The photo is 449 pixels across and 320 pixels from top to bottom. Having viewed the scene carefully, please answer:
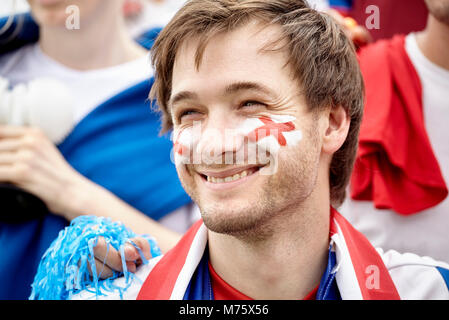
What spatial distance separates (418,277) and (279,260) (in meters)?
0.33

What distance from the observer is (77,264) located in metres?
1.35

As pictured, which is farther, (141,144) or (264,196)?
(141,144)

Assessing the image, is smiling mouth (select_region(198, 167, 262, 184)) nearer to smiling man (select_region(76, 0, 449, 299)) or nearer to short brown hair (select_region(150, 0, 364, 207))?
smiling man (select_region(76, 0, 449, 299))

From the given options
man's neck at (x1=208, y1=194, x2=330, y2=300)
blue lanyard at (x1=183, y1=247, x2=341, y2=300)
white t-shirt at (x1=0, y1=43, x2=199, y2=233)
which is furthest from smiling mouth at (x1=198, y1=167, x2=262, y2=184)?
white t-shirt at (x1=0, y1=43, x2=199, y2=233)

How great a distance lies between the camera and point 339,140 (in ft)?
4.63

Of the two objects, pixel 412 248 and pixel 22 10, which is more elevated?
pixel 22 10

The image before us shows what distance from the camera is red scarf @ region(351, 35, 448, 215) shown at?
1635 millimetres

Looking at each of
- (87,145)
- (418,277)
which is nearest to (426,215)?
(418,277)

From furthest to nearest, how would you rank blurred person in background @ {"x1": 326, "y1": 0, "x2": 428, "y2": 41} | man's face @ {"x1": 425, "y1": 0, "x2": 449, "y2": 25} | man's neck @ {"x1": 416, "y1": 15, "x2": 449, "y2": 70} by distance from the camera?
blurred person in background @ {"x1": 326, "y1": 0, "x2": 428, "y2": 41}
man's neck @ {"x1": 416, "y1": 15, "x2": 449, "y2": 70}
man's face @ {"x1": 425, "y1": 0, "x2": 449, "y2": 25}

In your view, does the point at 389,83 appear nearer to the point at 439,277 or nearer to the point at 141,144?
the point at 439,277

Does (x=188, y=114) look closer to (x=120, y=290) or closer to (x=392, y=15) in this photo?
(x=120, y=290)

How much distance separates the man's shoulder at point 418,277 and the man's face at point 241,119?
0.97 ft

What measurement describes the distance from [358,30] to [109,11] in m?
0.86

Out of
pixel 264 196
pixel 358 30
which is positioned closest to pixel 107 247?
pixel 264 196
